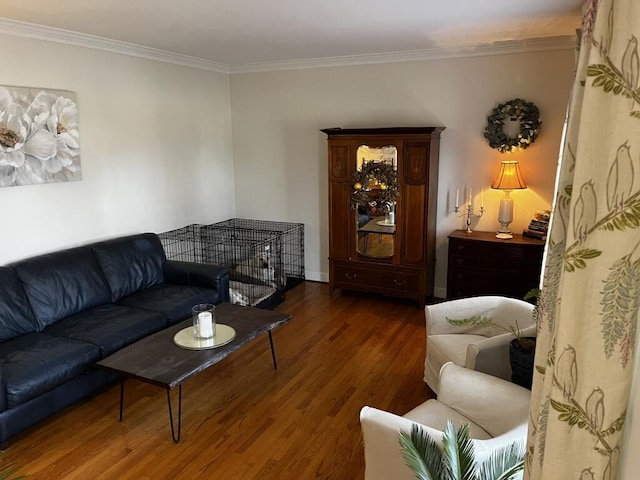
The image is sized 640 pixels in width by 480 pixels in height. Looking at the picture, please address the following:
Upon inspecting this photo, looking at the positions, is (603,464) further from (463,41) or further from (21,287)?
(463,41)

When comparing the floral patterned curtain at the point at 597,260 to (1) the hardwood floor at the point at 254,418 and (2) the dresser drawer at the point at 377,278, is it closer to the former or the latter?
(1) the hardwood floor at the point at 254,418

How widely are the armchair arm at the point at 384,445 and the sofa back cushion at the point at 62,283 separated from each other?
2535mm

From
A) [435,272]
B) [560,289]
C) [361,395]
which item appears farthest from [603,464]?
[435,272]

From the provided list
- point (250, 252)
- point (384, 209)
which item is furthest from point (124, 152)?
point (384, 209)

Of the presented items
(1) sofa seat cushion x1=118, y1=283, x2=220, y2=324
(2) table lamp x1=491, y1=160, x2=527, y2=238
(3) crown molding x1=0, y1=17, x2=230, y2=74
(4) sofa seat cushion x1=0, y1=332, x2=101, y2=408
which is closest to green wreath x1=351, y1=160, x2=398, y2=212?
(2) table lamp x1=491, y1=160, x2=527, y2=238

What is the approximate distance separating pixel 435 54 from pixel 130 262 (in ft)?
11.1

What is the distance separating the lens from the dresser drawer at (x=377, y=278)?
4789 mm

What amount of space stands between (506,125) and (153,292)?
11.3 feet

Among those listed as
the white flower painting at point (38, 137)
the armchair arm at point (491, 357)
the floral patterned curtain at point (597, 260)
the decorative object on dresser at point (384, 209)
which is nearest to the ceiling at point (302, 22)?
the white flower painting at point (38, 137)

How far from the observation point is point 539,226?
4.36 meters

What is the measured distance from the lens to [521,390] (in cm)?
214

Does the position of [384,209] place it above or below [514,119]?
below

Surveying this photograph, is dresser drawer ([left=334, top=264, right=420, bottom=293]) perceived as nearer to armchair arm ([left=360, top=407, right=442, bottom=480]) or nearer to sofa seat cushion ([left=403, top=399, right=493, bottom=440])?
sofa seat cushion ([left=403, top=399, right=493, bottom=440])

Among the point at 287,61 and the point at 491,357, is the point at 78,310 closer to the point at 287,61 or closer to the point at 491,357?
the point at 491,357
